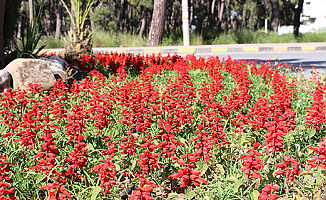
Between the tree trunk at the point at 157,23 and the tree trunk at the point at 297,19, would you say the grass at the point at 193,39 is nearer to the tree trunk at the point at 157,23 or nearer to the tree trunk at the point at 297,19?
the tree trunk at the point at 297,19

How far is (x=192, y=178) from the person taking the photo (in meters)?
1.64

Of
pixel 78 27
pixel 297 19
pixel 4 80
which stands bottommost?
pixel 4 80

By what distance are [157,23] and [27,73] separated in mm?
8130

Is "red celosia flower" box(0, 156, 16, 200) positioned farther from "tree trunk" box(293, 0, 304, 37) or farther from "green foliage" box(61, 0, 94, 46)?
"tree trunk" box(293, 0, 304, 37)

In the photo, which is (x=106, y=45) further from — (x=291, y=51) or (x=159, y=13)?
(x=291, y=51)

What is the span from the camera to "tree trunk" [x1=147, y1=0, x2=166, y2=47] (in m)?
11.7

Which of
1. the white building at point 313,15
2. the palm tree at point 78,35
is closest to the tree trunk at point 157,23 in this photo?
the palm tree at point 78,35

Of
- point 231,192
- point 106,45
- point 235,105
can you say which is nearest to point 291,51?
point 106,45

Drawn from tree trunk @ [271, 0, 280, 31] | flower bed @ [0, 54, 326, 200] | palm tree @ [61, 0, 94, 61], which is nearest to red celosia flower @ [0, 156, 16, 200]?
flower bed @ [0, 54, 326, 200]

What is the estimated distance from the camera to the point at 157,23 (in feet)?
39.3

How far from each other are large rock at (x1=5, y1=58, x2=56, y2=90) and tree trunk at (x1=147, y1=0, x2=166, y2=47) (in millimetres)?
7824

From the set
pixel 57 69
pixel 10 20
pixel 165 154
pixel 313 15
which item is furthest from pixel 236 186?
pixel 313 15

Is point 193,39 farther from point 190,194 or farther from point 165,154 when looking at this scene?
point 190,194

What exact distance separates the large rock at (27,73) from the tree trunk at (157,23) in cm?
782
